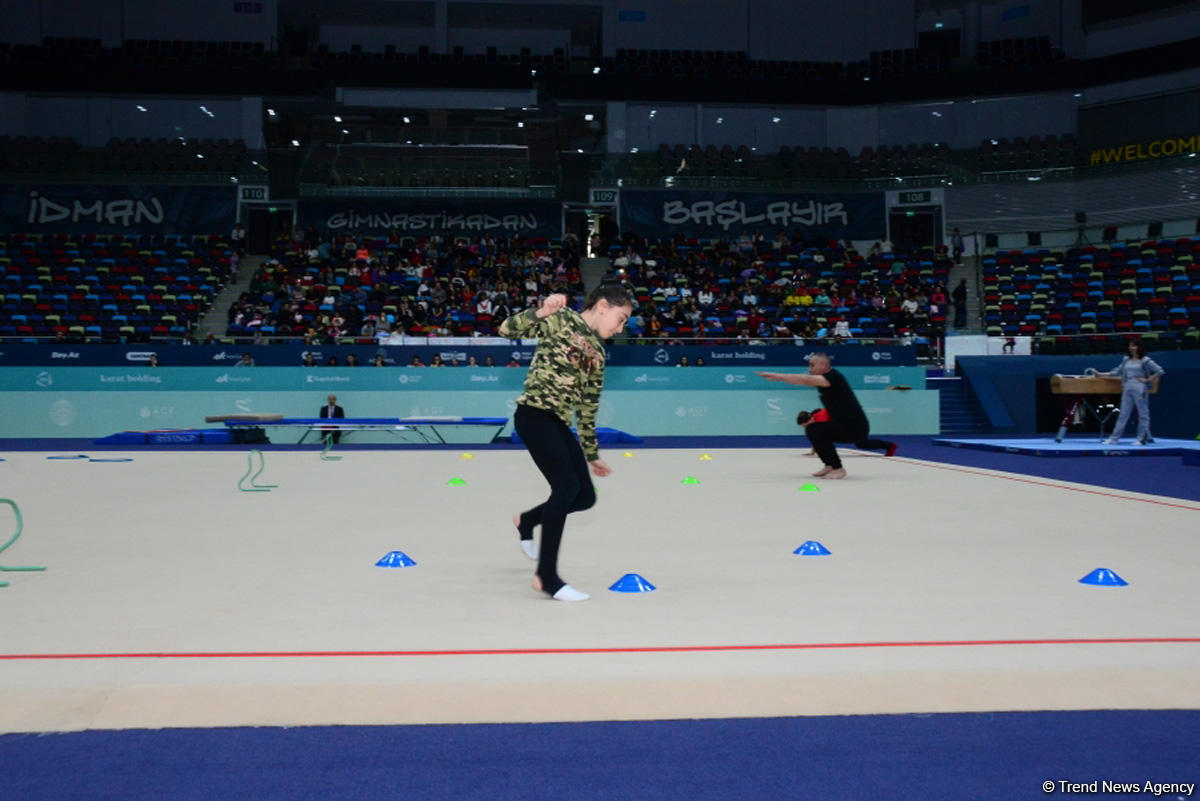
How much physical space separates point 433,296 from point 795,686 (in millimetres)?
28802

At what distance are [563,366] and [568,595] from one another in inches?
48.9

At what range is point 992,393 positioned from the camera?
2914 cm

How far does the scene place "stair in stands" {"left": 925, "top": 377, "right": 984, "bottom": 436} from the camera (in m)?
28.7

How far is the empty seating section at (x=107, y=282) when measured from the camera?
3078 cm

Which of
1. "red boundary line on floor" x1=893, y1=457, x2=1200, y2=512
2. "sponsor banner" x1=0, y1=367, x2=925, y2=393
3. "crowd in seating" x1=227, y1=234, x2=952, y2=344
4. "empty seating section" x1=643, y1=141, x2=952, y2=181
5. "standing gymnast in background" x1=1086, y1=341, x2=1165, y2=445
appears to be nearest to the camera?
"red boundary line on floor" x1=893, y1=457, x2=1200, y2=512

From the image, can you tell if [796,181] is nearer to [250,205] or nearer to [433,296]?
[433,296]

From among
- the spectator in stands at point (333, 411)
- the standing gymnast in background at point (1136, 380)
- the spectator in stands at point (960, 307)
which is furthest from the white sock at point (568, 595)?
the spectator in stands at point (960, 307)

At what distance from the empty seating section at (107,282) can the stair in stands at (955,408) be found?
19.9m

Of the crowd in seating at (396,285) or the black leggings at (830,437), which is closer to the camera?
the black leggings at (830,437)

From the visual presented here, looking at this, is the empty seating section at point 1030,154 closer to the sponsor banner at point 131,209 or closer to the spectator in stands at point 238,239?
the spectator in stands at point 238,239

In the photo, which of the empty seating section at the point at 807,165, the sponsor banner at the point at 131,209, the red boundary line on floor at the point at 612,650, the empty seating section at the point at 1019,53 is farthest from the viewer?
the empty seating section at the point at 1019,53

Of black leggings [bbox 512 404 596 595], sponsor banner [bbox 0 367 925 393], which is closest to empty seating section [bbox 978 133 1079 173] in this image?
sponsor banner [bbox 0 367 925 393]

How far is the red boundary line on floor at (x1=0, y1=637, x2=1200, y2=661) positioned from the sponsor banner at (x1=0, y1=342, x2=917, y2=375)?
72.1 ft

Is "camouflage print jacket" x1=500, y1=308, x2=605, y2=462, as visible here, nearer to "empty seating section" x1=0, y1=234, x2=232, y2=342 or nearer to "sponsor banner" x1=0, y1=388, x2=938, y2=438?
"sponsor banner" x1=0, y1=388, x2=938, y2=438
